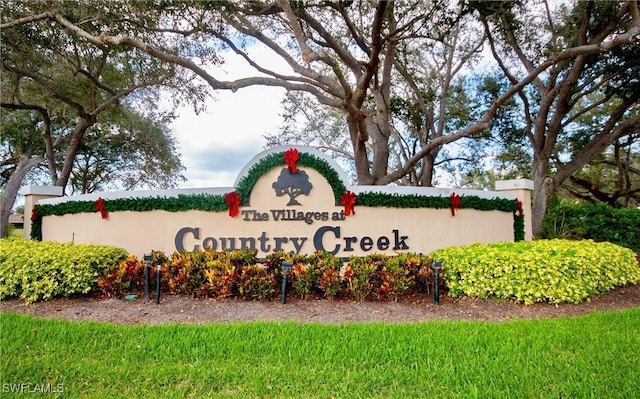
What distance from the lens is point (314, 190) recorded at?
25.4 feet

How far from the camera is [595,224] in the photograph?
475 inches

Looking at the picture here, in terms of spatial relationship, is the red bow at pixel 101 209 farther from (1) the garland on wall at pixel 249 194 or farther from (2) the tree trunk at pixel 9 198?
(2) the tree trunk at pixel 9 198

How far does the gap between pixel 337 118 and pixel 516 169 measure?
9.53 m

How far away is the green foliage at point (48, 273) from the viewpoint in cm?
613

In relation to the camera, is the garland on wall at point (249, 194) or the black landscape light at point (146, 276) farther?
the garland on wall at point (249, 194)

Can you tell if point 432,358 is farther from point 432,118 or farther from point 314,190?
point 432,118

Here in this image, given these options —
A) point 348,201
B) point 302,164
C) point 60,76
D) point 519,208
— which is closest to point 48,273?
point 302,164

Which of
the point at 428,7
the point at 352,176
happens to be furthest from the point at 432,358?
the point at 352,176

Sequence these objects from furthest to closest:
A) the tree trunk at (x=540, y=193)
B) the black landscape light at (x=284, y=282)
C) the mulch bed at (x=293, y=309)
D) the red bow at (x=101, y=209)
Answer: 1. the tree trunk at (x=540, y=193)
2. the red bow at (x=101, y=209)
3. the black landscape light at (x=284, y=282)
4. the mulch bed at (x=293, y=309)

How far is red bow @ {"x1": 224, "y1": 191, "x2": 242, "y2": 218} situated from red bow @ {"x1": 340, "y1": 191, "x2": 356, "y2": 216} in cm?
193

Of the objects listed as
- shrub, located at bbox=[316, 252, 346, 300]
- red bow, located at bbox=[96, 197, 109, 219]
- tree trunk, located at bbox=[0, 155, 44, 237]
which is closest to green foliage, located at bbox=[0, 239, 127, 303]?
red bow, located at bbox=[96, 197, 109, 219]

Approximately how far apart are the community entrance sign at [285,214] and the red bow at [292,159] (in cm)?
2

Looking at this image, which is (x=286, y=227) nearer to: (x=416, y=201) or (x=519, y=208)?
(x=416, y=201)

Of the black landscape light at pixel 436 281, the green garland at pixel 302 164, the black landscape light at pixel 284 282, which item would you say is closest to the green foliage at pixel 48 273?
the green garland at pixel 302 164
